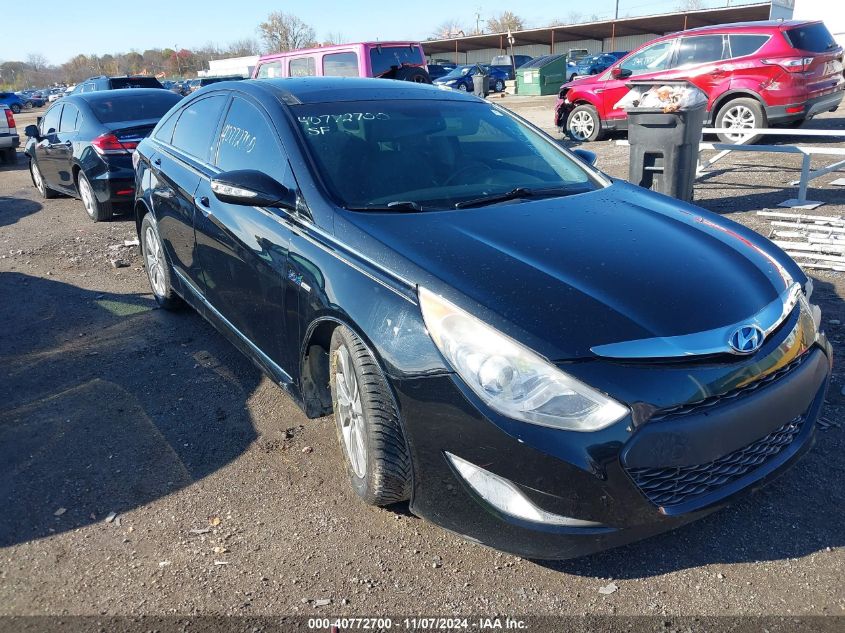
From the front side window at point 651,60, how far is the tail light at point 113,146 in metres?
8.55

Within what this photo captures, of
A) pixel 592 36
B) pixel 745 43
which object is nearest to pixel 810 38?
pixel 745 43

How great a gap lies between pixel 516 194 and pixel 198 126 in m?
2.22

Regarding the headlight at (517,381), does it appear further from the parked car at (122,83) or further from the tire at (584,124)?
the parked car at (122,83)

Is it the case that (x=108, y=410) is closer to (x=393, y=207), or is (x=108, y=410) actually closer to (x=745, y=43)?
(x=393, y=207)

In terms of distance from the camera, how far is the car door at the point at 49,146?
9812mm

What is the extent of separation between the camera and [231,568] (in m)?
2.63

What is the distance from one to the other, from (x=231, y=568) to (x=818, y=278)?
4665 millimetres

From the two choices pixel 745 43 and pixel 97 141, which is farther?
pixel 745 43

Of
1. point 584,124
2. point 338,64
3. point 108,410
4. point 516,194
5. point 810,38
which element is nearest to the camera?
point 516,194

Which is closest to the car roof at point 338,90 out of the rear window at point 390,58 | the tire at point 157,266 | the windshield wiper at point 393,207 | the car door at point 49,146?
the windshield wiper at point 393,207

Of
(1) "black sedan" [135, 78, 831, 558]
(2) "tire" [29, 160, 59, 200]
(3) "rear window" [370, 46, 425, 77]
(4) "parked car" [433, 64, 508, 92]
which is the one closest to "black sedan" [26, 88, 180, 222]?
(2) "tire" [29, 160, 59, 200]

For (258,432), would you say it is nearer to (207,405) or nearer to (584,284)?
(207,405)

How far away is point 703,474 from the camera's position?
7.58 feet

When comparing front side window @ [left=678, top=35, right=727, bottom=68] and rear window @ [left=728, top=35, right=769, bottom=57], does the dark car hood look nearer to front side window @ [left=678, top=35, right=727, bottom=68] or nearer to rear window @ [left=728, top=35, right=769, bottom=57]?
rear window @ [left=728, top=35, right=769, bottom=57]
